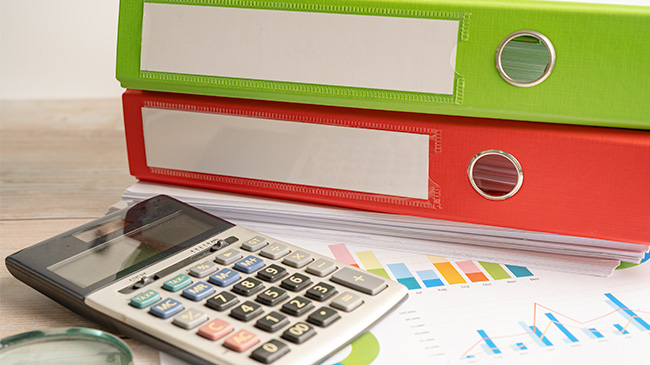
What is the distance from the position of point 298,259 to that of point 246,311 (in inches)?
2.7

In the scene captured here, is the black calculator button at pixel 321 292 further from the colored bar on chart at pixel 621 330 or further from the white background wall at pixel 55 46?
the white background wall at pixel 55 46

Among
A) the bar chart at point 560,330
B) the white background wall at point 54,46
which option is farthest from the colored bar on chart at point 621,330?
the white background wall at point 54,46

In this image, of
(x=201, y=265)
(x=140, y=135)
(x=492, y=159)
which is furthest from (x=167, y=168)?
(x=492, y=159)

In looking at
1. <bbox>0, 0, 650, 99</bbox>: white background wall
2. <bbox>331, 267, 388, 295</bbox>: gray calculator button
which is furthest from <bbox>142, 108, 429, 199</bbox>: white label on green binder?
<bbox>0, 0, 650, 99</bbox>: white background wall

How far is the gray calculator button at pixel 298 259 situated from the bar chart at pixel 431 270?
0.05 metres

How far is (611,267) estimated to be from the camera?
45cm

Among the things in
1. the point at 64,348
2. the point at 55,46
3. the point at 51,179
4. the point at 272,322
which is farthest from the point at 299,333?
the point at 55,46

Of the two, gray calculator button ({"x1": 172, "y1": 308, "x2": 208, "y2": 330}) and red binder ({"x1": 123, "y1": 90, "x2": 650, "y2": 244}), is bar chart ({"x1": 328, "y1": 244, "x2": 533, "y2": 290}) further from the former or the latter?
gray calculator button ({"x1": 172, "y1": 308, "x2": 208, "y2": 330})

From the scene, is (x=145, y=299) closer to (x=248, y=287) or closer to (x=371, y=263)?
(x=248, y=287)

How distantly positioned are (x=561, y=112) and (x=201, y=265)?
26cm

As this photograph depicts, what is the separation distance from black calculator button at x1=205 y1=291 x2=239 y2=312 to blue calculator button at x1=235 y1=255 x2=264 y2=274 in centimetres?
3

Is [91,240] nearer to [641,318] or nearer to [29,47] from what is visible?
[641,318]

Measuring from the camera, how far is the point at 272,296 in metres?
0.38

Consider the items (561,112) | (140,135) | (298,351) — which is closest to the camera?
(298,351)
